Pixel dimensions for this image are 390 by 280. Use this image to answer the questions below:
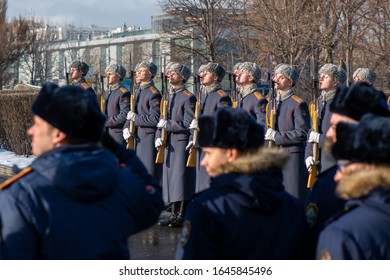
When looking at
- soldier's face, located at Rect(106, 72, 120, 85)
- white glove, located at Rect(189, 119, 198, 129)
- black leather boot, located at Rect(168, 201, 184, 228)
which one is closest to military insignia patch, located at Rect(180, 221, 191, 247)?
white glove, located at Rect(189, 119, 198, 129)

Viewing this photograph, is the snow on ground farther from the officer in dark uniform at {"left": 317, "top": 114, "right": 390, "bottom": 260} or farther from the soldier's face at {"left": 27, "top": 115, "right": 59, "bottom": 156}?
the officer in dark uniform at {"left": 317, "top": 114, "right": 390, "bottom": 260}

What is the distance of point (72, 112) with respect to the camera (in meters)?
3.55

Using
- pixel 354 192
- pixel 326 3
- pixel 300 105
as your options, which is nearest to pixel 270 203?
pixel 354 192

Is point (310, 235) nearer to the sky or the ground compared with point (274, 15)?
nearer to the ground

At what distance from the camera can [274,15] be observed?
2058 centimetres

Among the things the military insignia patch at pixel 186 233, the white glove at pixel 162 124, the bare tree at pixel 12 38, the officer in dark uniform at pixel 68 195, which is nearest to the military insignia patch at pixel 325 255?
the military insignia patch at pixel 186 233

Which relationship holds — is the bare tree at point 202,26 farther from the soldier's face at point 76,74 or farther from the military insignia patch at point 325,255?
the military insignia patch at point 325,255

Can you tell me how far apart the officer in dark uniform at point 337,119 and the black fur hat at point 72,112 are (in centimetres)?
105

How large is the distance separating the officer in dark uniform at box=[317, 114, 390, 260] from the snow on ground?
14.9 m

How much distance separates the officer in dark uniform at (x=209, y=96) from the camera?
401 inches

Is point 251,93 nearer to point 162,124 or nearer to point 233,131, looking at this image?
point 162,124

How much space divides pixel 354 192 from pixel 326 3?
16855mm

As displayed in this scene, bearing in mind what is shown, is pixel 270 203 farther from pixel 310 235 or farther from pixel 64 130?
pixel 64 130

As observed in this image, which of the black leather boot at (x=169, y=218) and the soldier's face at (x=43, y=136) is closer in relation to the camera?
the soldier's face at (x=43, y=136)
